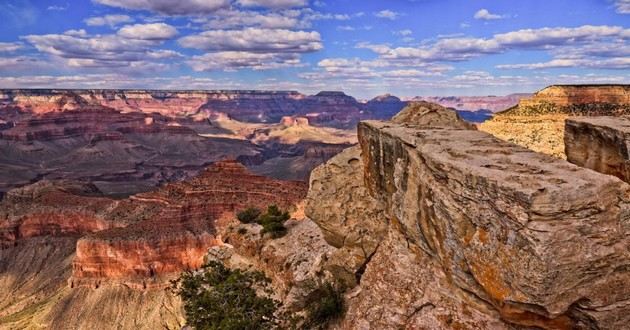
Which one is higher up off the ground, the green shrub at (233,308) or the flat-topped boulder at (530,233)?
the flat-topped boulder at (530,233)

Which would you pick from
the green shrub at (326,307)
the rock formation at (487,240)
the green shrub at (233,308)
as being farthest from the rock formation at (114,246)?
the rock formation at (487,240)

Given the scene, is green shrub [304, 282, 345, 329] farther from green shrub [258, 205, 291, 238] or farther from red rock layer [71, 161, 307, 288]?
red rock layer [71, 161, 307, 288]

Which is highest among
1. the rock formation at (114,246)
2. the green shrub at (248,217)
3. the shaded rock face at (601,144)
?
the shaded rock face at (601,144)

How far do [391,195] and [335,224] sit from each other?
4005mm

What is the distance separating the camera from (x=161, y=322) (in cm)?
4956

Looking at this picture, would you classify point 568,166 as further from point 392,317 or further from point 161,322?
point 161,322

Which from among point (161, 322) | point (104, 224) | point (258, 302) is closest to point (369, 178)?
point (258, 302)

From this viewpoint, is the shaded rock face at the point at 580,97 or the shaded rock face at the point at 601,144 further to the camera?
the shaded rock face at the point at 580,97

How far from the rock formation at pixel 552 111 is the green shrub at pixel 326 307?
3101 centimetres

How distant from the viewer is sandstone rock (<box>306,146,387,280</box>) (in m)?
18.5

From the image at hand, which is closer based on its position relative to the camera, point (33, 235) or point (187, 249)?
point (187, 249)

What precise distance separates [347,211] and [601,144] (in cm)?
934

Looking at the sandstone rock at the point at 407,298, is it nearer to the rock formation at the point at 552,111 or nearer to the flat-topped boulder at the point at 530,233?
the flat-topped boulder at the point at 530,233

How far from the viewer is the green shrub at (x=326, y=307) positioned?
18.1 metres
